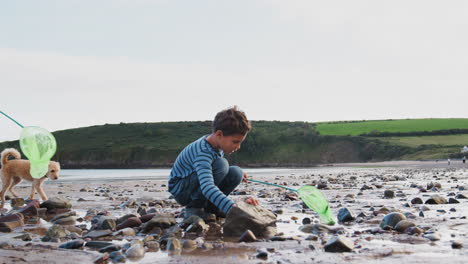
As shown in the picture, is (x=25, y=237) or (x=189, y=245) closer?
(x=189, y=245)

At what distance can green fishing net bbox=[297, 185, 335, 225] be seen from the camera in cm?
596

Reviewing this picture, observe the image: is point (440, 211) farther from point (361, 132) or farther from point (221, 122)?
point (361, 132)

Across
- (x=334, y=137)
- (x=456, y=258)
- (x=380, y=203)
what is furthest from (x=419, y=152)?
(x=456, y=258)

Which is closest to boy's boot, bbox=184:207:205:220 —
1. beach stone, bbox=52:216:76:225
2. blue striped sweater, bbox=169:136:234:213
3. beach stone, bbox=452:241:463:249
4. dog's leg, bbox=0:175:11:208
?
blue striped sweater, bbox=169:136:234:213

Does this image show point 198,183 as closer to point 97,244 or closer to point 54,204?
point 97,244

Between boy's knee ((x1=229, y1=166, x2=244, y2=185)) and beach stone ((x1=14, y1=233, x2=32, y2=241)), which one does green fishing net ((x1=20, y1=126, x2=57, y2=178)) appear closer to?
beach stone ((x1=14, y1=233, x2=32, y2=241))

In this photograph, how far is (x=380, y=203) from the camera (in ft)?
28.4

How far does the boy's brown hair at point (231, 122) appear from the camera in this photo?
225 inches

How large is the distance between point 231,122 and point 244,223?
4.14 feet

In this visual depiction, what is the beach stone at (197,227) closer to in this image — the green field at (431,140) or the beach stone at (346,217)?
the beach stone at (346,217)

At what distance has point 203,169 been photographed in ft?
19.0

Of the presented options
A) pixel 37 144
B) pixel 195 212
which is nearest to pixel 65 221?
pixel 37 144

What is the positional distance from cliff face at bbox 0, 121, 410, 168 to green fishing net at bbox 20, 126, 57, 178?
80.9 meters

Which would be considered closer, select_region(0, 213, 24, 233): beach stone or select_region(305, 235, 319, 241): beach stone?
select_region(305, 235, 319, 241): beach stone
